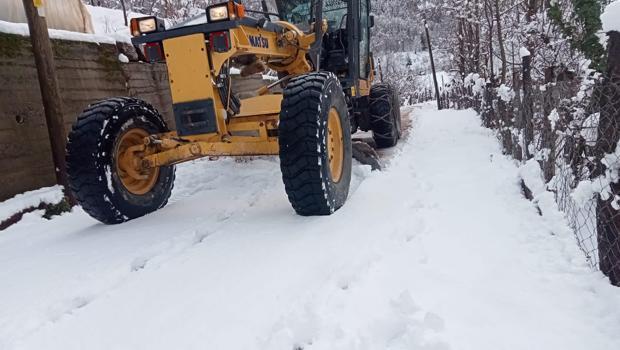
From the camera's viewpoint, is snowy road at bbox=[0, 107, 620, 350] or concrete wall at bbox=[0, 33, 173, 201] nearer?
snowy road at bbox=[0, 107, 620, 350]

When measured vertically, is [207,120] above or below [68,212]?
above

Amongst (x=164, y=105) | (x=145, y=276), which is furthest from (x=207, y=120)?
(x=164, y=105)

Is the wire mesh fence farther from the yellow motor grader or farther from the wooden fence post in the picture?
the wooden fence post

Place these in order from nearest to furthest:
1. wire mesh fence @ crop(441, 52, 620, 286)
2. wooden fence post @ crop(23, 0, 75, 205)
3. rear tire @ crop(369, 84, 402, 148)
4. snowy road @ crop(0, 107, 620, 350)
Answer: snowy road @ crop(0, 107, 620, 350), wire mesh fence @ crop(441, 52, 620, 286), wooden fence post @ crop(23, 0, 75, 205), rear tire @ crop(369, 84, 402, 148)

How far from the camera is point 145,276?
273 cm

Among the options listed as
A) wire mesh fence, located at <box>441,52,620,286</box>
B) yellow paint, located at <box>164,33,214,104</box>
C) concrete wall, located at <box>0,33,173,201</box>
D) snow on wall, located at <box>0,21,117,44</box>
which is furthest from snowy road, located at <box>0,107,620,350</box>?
snow on wall, located at <box>0,21,117,44</box>

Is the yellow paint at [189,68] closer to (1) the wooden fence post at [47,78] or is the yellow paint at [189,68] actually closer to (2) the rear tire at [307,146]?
(2) the rear tire at [307,146]

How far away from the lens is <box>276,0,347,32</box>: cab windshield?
620cm

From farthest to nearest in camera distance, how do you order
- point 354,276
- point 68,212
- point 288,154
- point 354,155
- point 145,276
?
point 354,155, point 68,212, point 288,154, point 145,276, point 354,276

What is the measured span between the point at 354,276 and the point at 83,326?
54.1 inches

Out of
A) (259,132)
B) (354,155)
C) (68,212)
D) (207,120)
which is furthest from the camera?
(354,155)

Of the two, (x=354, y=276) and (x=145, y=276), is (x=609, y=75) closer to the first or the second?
(x=354, y=276)

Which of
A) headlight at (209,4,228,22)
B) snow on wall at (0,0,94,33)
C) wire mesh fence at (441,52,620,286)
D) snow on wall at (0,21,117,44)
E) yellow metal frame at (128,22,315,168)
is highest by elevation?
snow on wall at (0,0,94,33)

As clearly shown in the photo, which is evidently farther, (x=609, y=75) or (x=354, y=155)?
(x=354, y=155)
